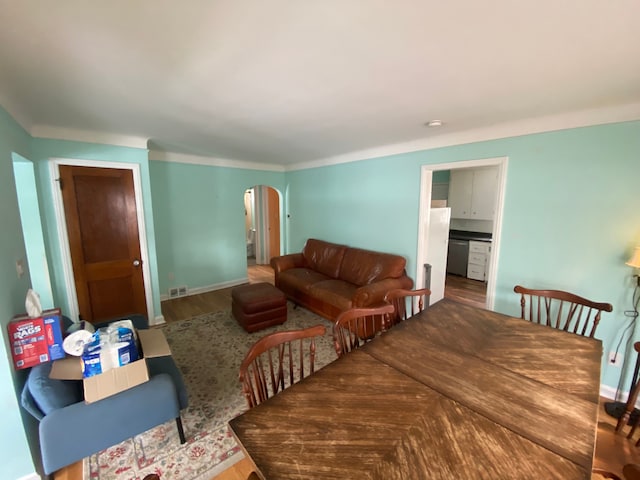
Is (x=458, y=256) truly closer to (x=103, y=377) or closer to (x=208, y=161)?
(x=208, y=161)

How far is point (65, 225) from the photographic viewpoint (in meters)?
2.84

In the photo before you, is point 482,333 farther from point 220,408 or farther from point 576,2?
point 220,408

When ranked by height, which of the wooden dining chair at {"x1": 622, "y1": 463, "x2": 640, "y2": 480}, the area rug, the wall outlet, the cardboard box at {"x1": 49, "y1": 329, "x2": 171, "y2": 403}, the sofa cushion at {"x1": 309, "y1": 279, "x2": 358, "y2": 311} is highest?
the wooden dining chair at {"x1": 622, "y1": 463, "x2": 640, "y2": 480}

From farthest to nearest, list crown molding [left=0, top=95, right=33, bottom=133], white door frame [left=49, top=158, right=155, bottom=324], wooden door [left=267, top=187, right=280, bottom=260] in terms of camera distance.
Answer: wooden door [left=267, top=187, right=280, bottom=260]
white door frame [left=49, top=158, right=155, bottom=324]
crown molding [left=0, top=95, right=33, bottom=133]

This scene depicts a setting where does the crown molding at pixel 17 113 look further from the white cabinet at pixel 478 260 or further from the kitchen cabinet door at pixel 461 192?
the white cabinet at pixel 478 260

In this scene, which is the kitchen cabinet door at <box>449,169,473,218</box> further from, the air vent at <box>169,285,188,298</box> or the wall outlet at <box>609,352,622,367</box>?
the air vent at <box>169,285,188,298</box>

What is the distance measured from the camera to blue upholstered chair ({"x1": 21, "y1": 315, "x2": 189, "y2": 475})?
1401 mm

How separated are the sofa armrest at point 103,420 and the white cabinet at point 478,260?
521cm

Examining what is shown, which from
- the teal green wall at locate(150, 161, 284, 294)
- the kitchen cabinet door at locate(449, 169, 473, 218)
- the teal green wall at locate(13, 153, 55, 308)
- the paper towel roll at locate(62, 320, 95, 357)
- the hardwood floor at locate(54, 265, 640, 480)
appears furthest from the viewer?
the kitchen cabinet door at locate(449, 169, 473, 218)

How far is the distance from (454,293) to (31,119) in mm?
5836

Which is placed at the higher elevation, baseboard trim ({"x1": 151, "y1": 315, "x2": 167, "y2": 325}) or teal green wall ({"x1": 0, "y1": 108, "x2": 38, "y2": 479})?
teal green wall ({"x1": 0, "y1": 108, "x2": 38, "y2": 479})

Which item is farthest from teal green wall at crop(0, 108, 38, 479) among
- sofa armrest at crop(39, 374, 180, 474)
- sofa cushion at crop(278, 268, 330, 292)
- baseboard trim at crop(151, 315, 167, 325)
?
sofa cushion at crop(278, 268, 330, 292)

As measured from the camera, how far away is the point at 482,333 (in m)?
1.63

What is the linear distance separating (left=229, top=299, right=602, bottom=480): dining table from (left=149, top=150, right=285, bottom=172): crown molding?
4107mm
